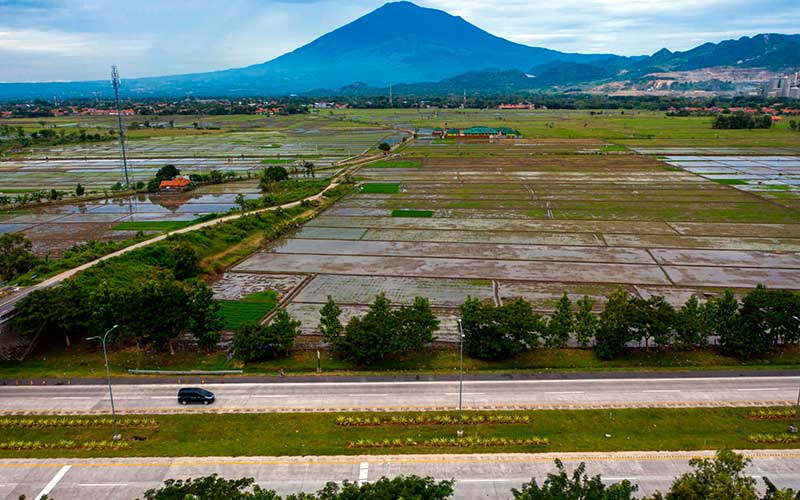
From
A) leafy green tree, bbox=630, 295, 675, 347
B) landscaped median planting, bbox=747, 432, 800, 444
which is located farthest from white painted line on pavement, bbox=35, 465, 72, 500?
leafy green tree, bbox=630, 295, 675, 347

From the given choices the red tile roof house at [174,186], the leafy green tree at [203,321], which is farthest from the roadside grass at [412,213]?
the red tile roof house at [174,186]

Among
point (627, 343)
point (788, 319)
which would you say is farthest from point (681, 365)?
point (788, 319)

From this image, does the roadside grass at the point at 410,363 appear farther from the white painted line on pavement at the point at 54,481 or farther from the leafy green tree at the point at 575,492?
the leafy green tree at the point at 575,492

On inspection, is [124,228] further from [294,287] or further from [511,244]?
[511,244]

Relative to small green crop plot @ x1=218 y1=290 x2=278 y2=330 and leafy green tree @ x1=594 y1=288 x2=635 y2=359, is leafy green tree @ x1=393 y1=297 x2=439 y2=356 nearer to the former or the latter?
leafy green tree @ x1=594 y1=288 x2=635 y2=359

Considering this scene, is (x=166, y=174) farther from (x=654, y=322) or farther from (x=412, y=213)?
(x=654, y=322)

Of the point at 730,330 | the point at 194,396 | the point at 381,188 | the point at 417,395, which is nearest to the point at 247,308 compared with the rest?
the point at 194,396
